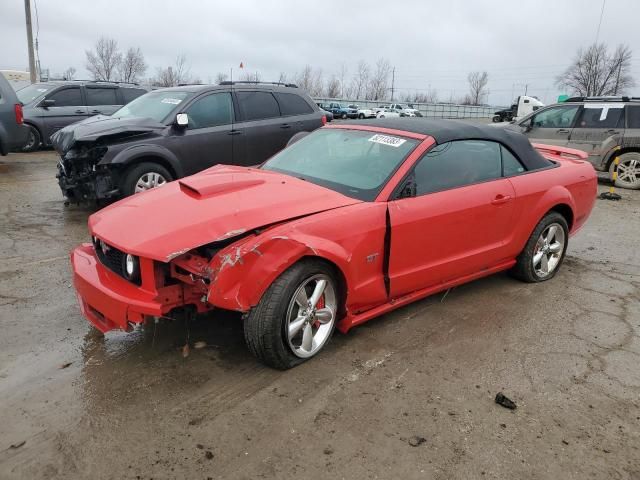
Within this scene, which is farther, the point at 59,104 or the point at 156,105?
the point at 59,104

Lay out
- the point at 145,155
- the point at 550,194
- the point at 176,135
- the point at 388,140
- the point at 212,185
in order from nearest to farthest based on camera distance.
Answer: the point at 212,185 → the point at 388,140 → the point at 550,194 → the point at 145,155 → the point at 176,135

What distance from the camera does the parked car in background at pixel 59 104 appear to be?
12.0m

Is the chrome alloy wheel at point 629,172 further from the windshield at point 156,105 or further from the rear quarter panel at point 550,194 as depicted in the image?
the windshield at point 156,105

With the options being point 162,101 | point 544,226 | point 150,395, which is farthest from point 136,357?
point 162,101

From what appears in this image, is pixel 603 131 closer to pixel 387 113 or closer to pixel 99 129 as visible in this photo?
pixel 99 129

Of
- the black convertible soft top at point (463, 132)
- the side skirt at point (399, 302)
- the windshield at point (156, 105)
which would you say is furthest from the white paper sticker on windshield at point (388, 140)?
the windshield at point (156, 105)

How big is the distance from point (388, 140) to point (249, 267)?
5.53ft

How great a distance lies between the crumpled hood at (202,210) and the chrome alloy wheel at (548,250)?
2.24m

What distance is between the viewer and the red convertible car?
294 centimetres

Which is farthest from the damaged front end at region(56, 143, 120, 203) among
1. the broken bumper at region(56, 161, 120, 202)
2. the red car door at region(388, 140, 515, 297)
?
the red car door at region(388, 140, 515, 297)

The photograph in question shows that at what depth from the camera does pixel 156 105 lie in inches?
290

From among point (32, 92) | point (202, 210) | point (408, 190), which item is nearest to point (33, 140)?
point (32, 92)

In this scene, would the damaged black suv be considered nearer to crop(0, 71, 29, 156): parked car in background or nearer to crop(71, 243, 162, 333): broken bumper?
crop(0, 71, 29, 156): parked car in background

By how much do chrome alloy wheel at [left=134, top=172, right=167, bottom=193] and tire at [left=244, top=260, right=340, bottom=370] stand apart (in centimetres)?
401
